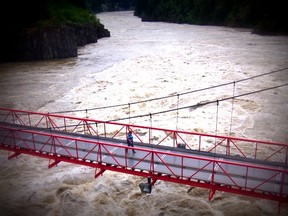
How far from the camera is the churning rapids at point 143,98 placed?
13602mm

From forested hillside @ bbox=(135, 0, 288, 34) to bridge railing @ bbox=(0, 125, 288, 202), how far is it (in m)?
47.9

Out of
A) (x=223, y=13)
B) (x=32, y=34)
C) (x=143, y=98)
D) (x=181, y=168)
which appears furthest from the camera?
(x=223, y=13)

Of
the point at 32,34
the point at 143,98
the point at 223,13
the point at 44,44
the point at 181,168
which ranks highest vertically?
the point at 223,13

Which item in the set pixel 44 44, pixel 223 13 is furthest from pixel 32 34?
pixel 223 13

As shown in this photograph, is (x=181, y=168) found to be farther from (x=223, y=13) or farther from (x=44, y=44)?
(x=223, y=13)

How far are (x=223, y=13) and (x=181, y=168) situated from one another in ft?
230

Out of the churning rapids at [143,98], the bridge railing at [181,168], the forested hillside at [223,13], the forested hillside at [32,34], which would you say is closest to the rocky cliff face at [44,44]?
the forested hillside at [32,34]

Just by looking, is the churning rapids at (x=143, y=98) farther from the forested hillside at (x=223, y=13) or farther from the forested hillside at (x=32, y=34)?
the forested hillside at (x=223, y=13)

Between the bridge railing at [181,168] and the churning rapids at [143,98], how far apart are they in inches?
93.9

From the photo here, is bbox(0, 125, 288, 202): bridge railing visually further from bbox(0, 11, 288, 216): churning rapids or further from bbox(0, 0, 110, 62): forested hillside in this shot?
bbox(0, 0, 110, 62): forested hillside

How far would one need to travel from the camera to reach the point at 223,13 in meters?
75.6

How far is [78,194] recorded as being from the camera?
14320mm

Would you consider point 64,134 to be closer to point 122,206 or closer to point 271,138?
point 122,206

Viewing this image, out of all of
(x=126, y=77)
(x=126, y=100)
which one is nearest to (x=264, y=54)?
(x=126, y=77)
